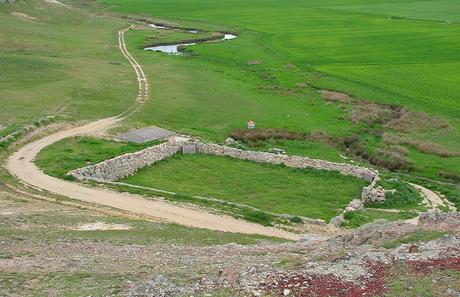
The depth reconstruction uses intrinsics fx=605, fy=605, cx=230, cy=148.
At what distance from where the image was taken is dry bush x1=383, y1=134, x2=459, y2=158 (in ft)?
213

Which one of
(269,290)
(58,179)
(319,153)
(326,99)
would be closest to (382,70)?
(326,99)

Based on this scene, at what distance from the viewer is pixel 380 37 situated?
135375 mm

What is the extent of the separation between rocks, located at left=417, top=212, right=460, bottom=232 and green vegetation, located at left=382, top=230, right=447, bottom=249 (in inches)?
39.6

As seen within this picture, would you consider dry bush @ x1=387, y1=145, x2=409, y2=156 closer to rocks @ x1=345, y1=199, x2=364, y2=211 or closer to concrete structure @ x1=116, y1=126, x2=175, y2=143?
rocks @ x1=345, y1=199, x2=364, y2=211

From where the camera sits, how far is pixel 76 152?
57.6 meters

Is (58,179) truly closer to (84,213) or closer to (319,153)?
(84,213)

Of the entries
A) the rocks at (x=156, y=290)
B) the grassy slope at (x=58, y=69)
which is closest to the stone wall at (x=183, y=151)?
the grassy slope at (x=58, y=69)

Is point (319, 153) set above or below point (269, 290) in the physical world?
below

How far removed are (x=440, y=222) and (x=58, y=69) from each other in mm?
75444

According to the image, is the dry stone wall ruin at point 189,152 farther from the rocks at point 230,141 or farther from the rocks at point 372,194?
the rocks at point 230,141

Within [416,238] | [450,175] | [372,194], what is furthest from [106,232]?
[450,175]

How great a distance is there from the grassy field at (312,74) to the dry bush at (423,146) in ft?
2.68

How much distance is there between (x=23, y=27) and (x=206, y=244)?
110 metres

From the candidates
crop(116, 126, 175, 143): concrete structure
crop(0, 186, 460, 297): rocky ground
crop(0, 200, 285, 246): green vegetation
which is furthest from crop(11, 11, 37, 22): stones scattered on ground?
crop(0, 186, 460, 297): rocky ground
